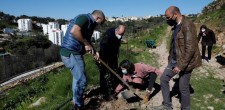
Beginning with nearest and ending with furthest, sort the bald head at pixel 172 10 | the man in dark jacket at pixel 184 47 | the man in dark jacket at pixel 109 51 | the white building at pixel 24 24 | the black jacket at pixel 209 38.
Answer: the man in dark jacket at pixel 184 47 → the bald head at pixel 172 10 → the man in dark jacket at pixel 109 51 → the black jacket at pixel 209 38 → the white building at pixel 24 24

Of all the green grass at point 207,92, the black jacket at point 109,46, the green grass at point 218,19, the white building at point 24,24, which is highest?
the white building at point 24,24

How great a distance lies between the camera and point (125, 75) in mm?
6715

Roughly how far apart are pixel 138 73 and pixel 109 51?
835 mm

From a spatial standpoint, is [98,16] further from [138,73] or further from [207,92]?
[207,92]

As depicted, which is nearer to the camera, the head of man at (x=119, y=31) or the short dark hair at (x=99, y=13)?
the short dark hair at (x=99, y=13)

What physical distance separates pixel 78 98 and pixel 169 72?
1628 mm

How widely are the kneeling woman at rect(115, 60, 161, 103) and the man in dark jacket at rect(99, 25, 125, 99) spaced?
0.23 meters

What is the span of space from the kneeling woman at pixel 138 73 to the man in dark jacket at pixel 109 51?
23 centimetres

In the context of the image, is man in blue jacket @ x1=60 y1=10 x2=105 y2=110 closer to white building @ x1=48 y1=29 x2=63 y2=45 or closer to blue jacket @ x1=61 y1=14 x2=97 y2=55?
blue jacket @ x1=61 y1=14 x2=97 y2=55

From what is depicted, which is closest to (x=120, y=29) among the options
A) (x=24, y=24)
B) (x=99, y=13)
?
(x=99, y=13)

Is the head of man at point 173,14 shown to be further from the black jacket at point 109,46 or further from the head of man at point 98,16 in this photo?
the black jacket at point 109,46

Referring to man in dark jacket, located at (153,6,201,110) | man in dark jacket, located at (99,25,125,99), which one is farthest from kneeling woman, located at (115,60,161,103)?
man in dark jacket, located at (153,6,201,110)

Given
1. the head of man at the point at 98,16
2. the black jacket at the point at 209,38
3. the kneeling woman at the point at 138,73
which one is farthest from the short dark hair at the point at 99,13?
the black jacket at the point at 209,38

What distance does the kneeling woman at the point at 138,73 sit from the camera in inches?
251
